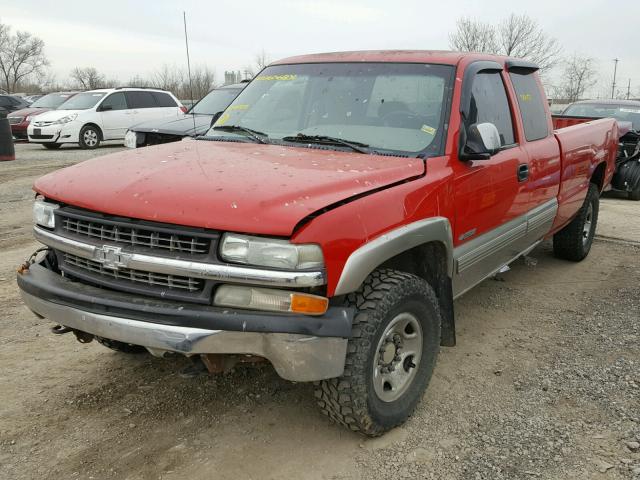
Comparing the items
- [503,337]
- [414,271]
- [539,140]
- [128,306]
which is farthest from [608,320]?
[128,306]

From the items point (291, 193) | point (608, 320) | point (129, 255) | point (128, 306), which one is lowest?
point (608, 320)

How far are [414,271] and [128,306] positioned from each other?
1533 mm

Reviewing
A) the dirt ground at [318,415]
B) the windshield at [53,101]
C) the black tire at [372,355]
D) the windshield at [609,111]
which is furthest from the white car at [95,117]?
the black tire at [372,355]

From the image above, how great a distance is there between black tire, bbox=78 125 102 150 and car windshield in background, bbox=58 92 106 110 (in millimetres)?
625

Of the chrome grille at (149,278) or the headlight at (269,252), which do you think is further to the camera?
the chrome grille at (149,278)

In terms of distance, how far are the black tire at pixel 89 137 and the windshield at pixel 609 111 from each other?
1206cm

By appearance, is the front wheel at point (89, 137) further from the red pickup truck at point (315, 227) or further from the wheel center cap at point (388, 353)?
the wheel center cap at point (388, 353)

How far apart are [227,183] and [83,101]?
50.9 feet

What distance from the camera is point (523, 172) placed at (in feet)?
13.1

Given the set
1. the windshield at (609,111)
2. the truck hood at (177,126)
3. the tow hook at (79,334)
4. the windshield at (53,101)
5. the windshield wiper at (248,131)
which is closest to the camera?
the tow hook at (79,334)

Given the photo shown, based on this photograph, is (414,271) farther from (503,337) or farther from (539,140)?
(539,140)

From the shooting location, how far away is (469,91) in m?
3.50

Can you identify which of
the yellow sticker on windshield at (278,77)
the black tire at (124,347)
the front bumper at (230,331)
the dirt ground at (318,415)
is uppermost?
the yellow sticker on windshield at (278,77)

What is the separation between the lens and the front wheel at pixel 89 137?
15.9 m
